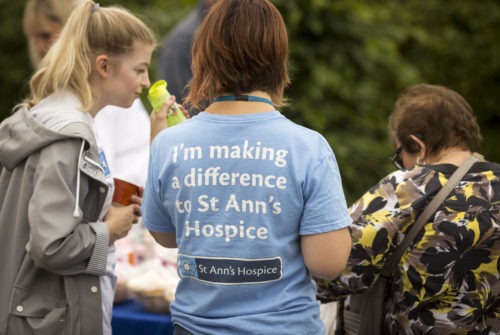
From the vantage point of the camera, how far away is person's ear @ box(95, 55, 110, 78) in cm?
270

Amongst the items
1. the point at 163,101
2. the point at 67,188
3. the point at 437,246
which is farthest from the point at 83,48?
the point at 437,246

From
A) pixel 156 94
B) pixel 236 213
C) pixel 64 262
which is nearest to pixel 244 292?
pixel 236 213

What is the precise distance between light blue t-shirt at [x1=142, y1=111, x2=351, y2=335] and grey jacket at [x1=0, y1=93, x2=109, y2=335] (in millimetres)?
455

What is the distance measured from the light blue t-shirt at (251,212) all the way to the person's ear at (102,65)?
0.74 metres

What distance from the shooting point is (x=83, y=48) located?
2674mm

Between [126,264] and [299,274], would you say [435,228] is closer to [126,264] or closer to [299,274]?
[299,274]

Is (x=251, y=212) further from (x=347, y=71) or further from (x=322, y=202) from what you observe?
(x=347, y=71)

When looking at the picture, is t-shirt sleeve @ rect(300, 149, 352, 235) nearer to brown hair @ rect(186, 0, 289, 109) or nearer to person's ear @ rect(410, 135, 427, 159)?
brown hair @ rect(186, 0, 289, 109)

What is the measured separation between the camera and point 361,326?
2.78 m

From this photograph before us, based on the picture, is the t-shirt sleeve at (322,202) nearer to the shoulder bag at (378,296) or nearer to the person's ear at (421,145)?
the shoulder bag at (378,296)

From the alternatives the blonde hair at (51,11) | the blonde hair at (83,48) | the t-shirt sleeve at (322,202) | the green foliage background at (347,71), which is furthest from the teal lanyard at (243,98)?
the green foliage background at (347,71)

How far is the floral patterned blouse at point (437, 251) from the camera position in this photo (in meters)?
2.59

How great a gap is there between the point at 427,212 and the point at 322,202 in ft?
2.43

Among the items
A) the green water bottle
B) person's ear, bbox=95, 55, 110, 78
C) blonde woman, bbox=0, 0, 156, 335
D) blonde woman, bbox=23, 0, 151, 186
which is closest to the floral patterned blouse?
the green water bottle
